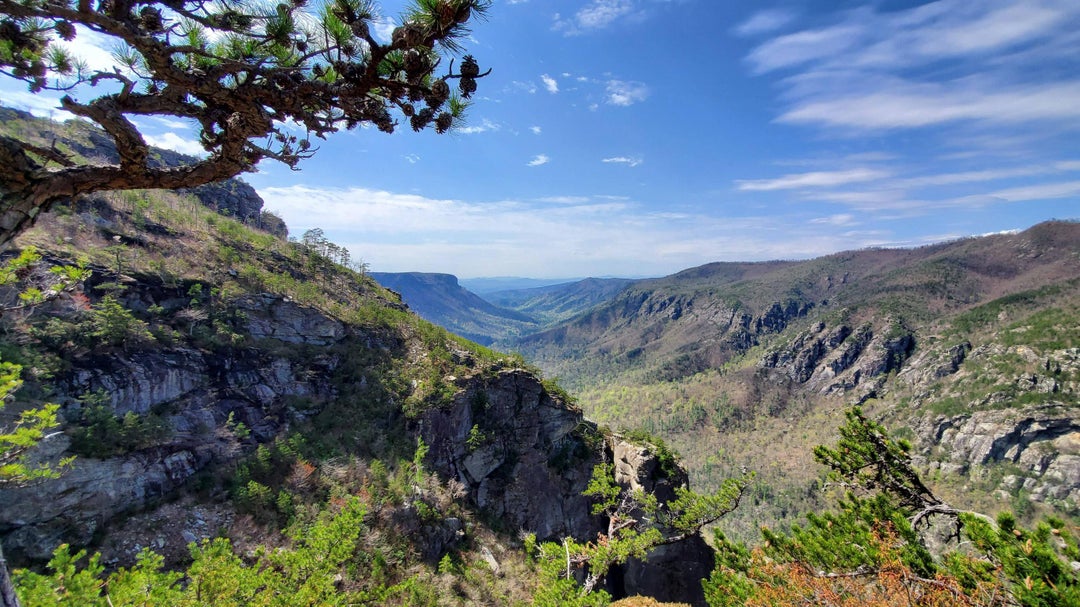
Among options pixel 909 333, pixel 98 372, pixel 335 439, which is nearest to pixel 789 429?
pixel 909 333

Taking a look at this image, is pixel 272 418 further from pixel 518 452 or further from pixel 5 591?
pixel 5 591

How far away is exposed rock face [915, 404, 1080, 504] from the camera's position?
10488 cm

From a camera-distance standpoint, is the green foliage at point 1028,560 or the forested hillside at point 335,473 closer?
the green foliage at point 1028,560

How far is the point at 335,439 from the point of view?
28859 millimetres

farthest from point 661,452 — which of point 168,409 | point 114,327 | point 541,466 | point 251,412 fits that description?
point 114,327

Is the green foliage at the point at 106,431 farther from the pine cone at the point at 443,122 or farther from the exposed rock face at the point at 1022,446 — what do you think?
the exposed rock face at the point at 1022,446

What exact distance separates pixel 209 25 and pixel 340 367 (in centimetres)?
3291

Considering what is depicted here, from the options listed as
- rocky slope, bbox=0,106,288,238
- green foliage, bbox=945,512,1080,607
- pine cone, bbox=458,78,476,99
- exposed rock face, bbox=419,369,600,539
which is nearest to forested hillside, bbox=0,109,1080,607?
green foliage, bbox=945,512,1080,607

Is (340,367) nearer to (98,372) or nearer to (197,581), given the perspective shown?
(98,372)

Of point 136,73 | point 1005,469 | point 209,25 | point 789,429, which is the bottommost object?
point 789,429

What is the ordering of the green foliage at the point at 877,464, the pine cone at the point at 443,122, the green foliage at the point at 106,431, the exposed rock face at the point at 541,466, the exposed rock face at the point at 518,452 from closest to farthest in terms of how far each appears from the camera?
the pine cone at the point at 443,122
the green foliage at the point at 877,464
the green foliage at the point at 106,431
the exposed rock face at the point at 541,466
the exposed rock face at the point at 518,452

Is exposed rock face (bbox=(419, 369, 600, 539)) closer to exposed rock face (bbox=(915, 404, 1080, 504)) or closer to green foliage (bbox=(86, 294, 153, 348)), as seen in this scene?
green foliage (bbox=(86, 294, 153, 348))

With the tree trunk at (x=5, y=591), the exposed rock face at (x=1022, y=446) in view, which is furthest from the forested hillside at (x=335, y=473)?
the exposed rock face at (x=1022, y=446)

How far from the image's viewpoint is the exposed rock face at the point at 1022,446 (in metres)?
105
